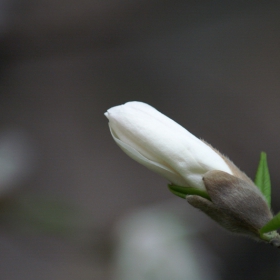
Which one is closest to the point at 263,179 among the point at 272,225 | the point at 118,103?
the point at 272,225

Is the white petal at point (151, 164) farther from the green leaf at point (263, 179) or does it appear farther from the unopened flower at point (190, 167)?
the green leaf at point (263, 179)

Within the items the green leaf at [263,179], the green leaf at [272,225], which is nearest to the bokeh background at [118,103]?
the green leaf at [263,179]

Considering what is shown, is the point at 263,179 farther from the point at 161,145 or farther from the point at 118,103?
the point at 118,103

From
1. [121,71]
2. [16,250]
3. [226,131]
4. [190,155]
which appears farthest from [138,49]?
[190,155]

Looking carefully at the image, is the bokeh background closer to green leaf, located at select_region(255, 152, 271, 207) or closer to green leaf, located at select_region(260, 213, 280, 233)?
green leaf, located at select_region(255, 152, 271, 207)

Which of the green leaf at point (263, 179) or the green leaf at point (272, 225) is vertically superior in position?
the green leaf at point (263, 179)
